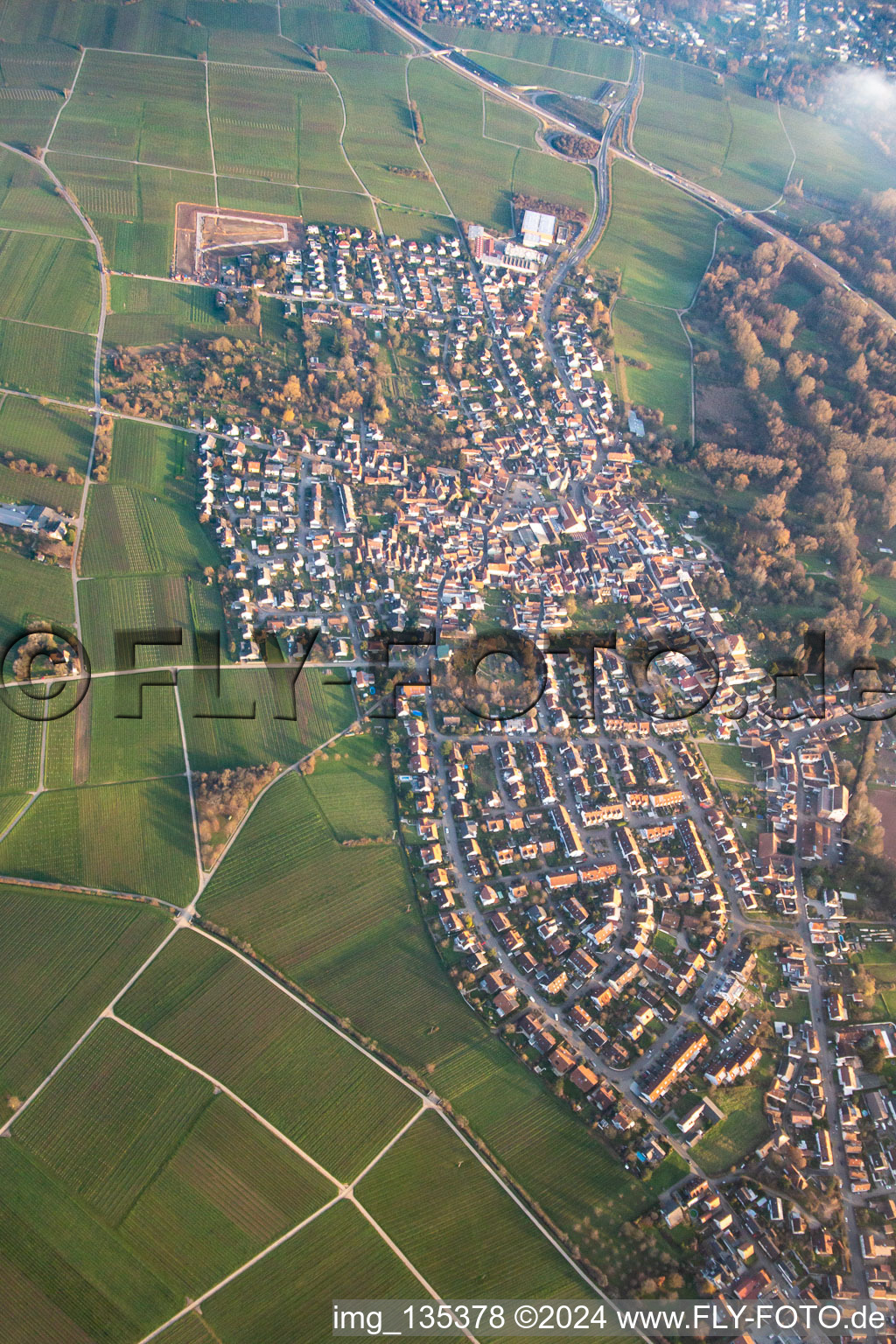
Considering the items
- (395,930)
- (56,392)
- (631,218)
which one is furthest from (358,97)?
(395,930)

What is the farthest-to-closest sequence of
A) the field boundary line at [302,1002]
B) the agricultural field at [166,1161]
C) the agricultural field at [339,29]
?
the agricultural field at [339,29] < the field boundary line at [302,1002] < the agricultural field at [166,1161]

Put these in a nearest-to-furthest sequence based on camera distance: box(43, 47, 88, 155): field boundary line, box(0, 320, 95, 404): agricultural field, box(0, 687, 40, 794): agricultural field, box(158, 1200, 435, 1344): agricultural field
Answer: box(158, 1200, 435, 1344): agricultural field < box(0, 687, 40, 794): agricultural field < box(0, 320, 95, 404): agricultural field < box(43, 47, 88, 155): field boundary line

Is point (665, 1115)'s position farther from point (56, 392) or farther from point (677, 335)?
point (677, 335)

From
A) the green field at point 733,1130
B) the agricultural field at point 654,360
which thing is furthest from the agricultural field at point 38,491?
the green field at point 733,1130

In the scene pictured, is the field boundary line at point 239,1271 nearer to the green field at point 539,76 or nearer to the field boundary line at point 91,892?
the field boundary line at point 91,892

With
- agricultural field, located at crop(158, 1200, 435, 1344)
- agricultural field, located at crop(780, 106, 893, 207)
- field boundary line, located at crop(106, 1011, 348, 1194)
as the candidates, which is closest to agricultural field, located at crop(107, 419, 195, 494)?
field boundary line, located at crop(106, 1011, 348, 1194)

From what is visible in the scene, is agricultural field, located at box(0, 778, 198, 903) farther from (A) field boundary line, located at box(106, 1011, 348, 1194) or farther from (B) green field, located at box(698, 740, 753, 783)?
(B) green field, located at box(698, 740, 753, 783)

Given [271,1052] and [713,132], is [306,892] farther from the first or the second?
[713,132]
